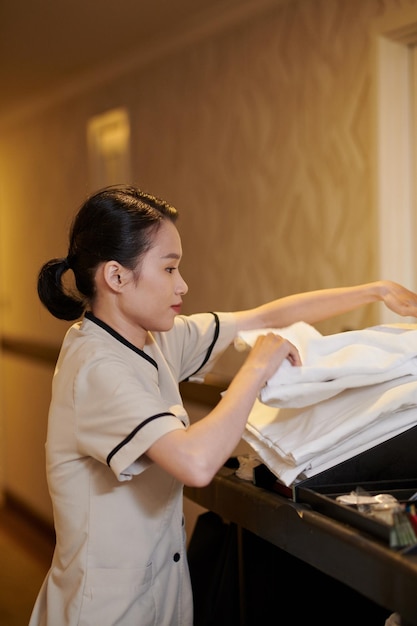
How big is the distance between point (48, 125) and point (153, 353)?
2840 mm

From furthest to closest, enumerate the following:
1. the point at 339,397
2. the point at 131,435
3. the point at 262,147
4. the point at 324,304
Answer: the point at 262,147 < the point at 324,304 < the point at 339,397 < the point at 131,435

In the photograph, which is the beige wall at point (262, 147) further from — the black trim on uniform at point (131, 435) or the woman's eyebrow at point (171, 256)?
the black trim on uniform at point (131, 435)

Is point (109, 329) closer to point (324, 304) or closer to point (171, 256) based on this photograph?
point (171, 256)

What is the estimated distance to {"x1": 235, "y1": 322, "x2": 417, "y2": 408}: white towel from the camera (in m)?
1.19

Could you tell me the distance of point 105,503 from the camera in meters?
1.29

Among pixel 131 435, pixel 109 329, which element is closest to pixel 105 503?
pixel 131 435

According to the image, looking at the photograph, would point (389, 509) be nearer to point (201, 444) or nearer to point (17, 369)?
point (201, 444)

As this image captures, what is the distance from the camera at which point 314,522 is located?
3.67 feet

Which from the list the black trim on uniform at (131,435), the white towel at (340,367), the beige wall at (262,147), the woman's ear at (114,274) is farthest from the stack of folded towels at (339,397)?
the beige wall at (262,147)

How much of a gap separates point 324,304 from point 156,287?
0.43 metres

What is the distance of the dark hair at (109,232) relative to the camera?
1.30 metres

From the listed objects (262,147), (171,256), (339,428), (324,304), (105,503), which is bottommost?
(105,503)

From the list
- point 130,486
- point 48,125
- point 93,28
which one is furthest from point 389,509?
point 48,125

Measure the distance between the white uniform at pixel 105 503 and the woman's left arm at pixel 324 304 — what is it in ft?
1.11
